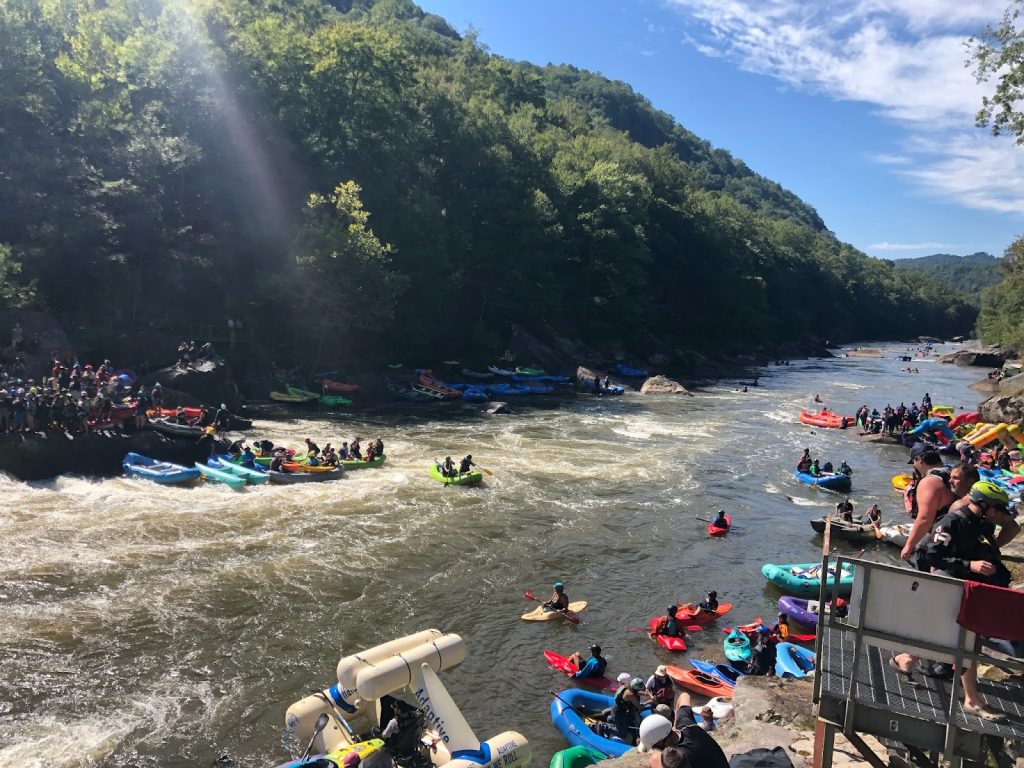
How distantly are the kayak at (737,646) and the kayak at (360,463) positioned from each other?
15.2m

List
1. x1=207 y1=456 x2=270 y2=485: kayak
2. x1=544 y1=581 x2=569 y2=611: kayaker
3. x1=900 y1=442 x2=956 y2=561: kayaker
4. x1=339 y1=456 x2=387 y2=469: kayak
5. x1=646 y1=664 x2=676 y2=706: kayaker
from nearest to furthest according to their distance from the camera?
x1=900 y1=442 x2=956 y2=561: kayaker < x1=646 y1=664 x2=676 y2=706: kayaker < x1=544 y1=581 x2=569 y2=611: kayaker < x1=207 y1=456 x2=270 y2=485: kayak < x1=339 y1=456 x2=387 y2=469: kayak

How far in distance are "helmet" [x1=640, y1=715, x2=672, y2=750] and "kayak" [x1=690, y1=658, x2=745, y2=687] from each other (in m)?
6.98

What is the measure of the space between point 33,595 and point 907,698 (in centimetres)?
1600

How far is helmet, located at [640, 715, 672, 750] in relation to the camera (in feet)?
20.1

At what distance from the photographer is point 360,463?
25.5 meters

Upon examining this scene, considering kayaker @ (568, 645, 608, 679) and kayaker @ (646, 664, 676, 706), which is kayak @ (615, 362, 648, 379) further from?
kayaker @ (646, 664, 676, 706)

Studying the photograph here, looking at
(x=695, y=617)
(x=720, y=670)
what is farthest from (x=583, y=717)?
(x=695, y=617)

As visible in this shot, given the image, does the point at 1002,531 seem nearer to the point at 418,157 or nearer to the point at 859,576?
the point at 859,576

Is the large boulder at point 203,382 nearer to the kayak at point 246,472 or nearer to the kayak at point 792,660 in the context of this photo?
the kayak at point 246,472

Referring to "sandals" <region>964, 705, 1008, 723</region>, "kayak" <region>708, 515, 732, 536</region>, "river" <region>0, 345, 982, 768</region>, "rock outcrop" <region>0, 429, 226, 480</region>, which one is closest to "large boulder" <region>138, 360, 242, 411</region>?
"river" <region>0, 345, 982, 768</region>

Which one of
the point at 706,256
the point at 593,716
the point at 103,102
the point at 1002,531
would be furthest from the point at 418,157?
the point at 1002,531

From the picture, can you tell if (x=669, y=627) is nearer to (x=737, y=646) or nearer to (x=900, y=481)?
(x=737, y=646)

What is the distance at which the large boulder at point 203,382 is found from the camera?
32.3m

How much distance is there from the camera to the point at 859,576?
537 cm
